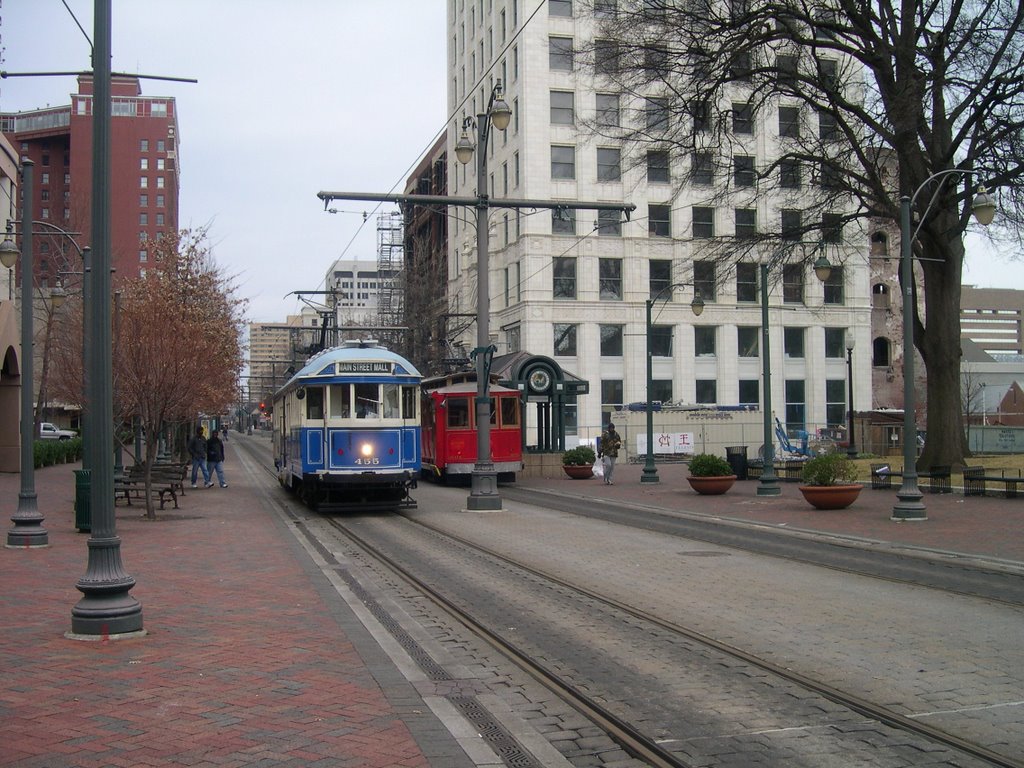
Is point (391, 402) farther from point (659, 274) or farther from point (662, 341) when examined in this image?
point (662, 341)

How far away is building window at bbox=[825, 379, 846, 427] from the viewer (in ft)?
208

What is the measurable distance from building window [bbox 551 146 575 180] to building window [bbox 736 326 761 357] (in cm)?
1401

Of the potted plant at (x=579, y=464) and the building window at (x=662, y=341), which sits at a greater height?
the building window at (x=662, y=341)

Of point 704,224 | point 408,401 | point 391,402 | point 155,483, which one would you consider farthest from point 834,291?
point 155,483

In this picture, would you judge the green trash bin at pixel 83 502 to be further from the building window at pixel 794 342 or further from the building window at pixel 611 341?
A: the building window at pixel 794 342

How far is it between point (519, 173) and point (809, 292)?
18.4 metres

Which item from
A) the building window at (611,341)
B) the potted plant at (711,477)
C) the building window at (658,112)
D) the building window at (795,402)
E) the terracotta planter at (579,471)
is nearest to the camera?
the building window at (658,112)

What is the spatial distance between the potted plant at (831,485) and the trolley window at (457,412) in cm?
1380

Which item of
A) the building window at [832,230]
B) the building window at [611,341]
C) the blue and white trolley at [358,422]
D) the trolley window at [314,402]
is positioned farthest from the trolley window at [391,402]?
the building window at [611,341]

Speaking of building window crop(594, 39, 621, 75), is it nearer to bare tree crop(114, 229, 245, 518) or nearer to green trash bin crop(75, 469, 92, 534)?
bare tree crop(114, 229, 245, 518)

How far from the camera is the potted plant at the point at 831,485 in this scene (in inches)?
843

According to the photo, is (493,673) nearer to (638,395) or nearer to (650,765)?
(650,765)

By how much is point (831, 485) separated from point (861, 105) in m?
11.7

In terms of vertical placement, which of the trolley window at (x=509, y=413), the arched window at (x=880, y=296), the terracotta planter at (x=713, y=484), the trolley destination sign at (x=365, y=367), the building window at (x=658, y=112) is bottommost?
the terracotta planter at (x=713, y=484)
